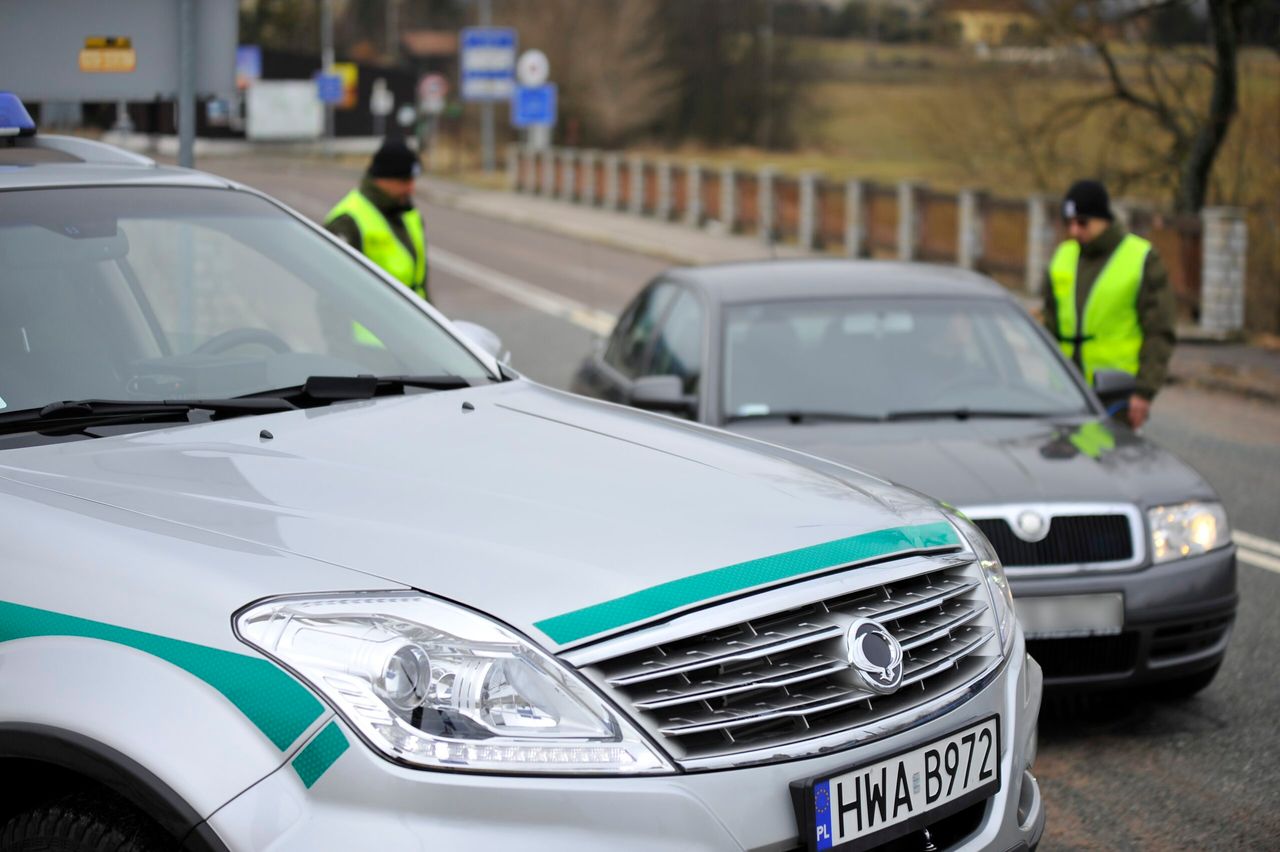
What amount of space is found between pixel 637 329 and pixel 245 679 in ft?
18.0

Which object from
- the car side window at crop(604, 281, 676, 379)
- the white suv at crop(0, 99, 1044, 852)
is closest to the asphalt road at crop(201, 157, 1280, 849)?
the white suv at crop(0, 99, 1044, 852)

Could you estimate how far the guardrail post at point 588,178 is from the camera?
45.6 meters

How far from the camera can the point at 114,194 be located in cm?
400

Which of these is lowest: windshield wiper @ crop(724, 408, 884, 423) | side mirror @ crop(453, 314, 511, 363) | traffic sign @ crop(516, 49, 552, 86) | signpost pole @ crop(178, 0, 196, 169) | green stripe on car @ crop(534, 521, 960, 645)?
windshield wiper @ crop(724, 408, 884, 423)

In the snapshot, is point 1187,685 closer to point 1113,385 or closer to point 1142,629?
point 1142,629

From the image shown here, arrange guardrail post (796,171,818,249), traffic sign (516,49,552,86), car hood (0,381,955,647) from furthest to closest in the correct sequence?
traffic sign (516,49,552,86) → guardrail post (796,171,818,249) → car hood (0,381,955,647)

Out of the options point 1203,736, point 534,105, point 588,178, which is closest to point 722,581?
point 1203,736

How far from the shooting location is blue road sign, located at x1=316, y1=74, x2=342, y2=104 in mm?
61375

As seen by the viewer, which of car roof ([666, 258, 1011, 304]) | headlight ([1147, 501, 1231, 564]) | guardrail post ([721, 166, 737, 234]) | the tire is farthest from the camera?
guardrail post ([721, 166, 737, 234])

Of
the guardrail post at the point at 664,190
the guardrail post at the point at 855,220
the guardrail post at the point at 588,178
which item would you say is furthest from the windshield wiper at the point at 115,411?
the guardrail post at the point at 588,178

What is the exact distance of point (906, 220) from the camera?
28609 millimetres

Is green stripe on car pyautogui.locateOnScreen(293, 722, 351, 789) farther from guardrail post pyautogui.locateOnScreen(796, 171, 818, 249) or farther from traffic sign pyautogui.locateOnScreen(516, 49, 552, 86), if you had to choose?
traffic sign pyautogui.locateOnScreen(516, 49, 552, 86)

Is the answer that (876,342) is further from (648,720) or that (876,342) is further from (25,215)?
(648,720)

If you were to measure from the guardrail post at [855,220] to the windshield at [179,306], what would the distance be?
2655 centimetres
